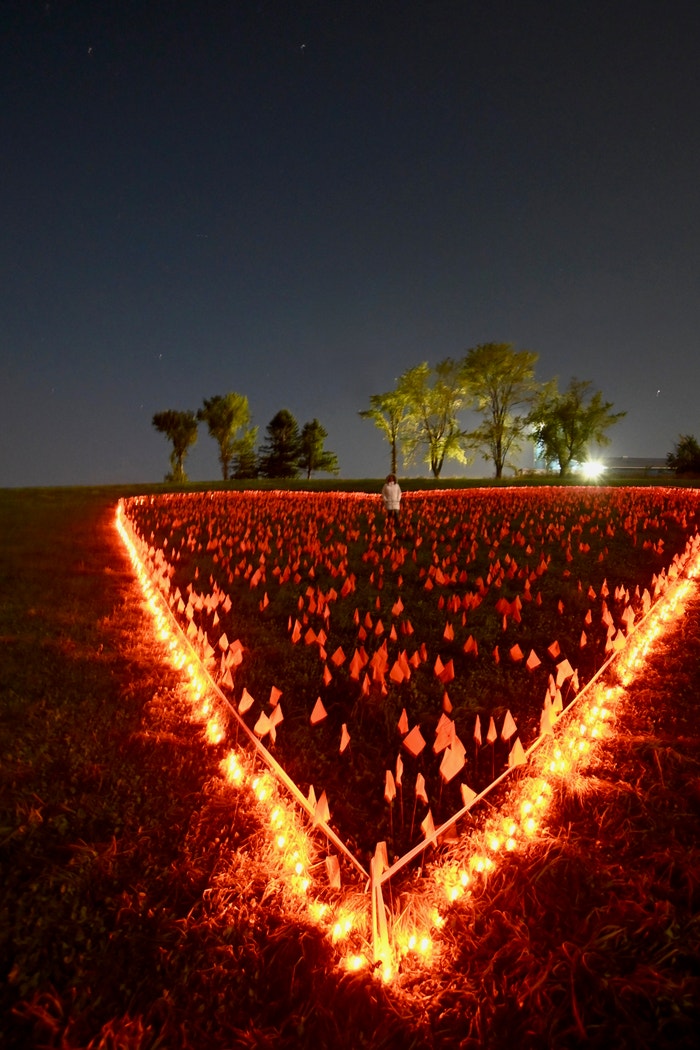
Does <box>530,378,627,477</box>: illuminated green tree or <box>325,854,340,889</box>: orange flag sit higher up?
<box>530,378,627,477</box>: illuminated green tree

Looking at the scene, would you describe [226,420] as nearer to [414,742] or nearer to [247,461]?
[247,461]

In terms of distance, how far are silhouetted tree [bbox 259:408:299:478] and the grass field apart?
222ft

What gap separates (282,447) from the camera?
7088 centimetres

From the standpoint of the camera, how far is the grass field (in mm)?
2076

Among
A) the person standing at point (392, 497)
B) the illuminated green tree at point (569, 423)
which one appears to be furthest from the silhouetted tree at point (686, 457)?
the person standing at point (392, 497)

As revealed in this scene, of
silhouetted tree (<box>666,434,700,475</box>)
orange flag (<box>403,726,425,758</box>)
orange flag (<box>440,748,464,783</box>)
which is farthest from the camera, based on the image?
silhouetted tree (<box>666,434,700,475</box>)

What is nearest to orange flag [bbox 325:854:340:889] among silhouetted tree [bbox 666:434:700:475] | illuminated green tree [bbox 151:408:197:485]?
silhouetted tree [bbox 666:434:700:475]

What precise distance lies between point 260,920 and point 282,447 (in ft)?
230

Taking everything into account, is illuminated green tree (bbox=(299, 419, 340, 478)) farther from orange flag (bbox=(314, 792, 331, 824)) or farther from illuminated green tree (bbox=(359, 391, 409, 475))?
orange flag (bbox=(314, 792, 331, 824))

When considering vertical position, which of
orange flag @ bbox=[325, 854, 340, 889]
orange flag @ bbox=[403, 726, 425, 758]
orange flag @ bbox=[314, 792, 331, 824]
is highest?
orange flag @ bbox=[403, 726, 425, 758]

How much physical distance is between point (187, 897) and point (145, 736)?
159 cm

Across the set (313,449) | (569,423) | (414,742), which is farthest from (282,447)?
(414,742)

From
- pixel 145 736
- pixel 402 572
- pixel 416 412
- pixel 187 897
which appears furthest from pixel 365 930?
pixel 416 412

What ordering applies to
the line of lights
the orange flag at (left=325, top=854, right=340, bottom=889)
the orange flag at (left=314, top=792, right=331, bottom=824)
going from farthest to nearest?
the orange flag at (left=314, top=792, right=331, bottom=824) → the orange flag at (left=325, top=854, right=340, bottom=889) → the line of lights
